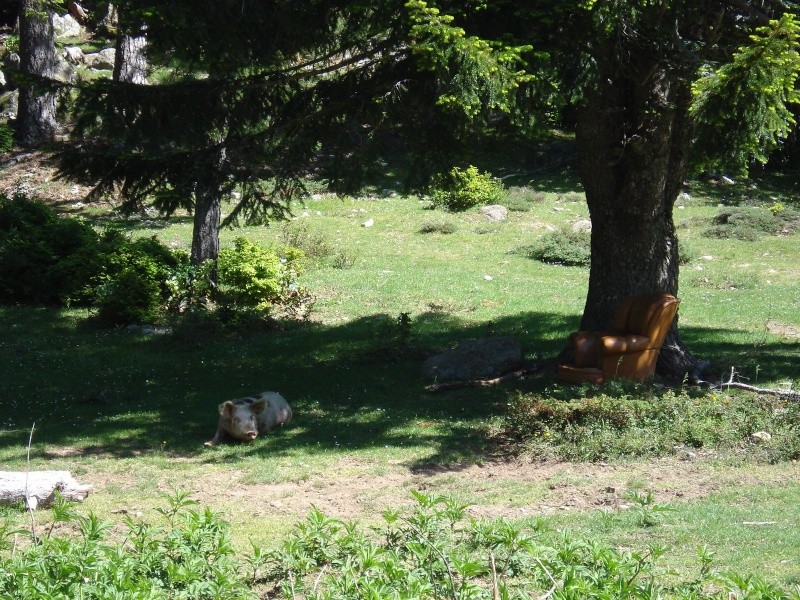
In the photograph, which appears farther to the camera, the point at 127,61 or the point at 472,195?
the point at 472,195

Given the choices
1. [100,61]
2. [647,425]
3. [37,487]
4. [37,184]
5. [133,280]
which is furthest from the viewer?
[100,61]

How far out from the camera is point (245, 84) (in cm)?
1132

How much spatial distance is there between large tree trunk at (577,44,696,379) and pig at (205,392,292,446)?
4489mm

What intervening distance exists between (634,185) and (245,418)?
17.9 feet

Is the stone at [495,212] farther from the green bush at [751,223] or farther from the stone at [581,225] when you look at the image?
the green bush at [751,223]

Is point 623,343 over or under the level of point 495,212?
under

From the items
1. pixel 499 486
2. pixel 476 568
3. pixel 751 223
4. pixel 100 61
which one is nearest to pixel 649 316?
pixel 499 486

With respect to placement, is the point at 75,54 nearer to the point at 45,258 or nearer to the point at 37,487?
the point at 45,258

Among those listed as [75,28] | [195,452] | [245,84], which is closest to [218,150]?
[245,84]

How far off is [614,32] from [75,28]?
31.7m

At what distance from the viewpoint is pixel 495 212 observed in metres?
24.2

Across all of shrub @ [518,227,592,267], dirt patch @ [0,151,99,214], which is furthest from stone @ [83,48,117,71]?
shrub @ [518,227,592,267]

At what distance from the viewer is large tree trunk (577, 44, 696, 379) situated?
37.3 ft

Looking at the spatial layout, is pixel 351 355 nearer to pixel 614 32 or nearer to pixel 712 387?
pixel 712 387
